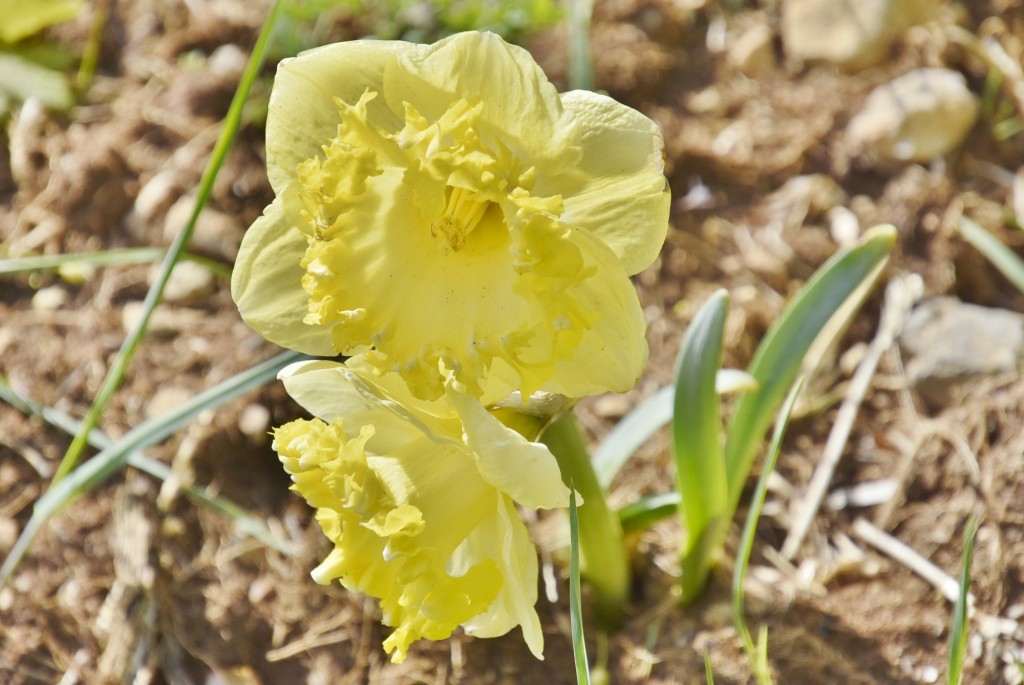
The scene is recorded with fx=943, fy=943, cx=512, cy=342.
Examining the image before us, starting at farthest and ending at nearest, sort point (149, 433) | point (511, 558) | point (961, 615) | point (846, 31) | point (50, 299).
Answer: point (846, 31)
point (50, 299)
point (149, 433)
point (961, 615)
point (511, 558)

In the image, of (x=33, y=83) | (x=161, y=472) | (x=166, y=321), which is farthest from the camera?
(x=33, y=83)

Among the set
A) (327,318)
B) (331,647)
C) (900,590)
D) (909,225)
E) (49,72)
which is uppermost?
(327,318)

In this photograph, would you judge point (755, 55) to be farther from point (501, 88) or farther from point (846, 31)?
point (501, 88)

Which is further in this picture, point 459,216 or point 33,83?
point 33,83

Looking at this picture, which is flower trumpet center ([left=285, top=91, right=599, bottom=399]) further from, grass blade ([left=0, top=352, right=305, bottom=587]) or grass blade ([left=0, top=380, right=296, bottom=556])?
grass blade ([left=0, top=380, right=296, bottom=556])

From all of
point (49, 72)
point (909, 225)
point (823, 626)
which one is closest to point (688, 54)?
point (909, 225)

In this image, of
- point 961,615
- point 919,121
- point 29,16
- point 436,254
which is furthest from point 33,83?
point 961,615

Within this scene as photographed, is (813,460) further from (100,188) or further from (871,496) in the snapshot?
(100,188)

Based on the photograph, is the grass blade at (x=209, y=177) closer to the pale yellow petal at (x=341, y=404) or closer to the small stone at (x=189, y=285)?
the pale yellow petal at (x=341, y=404)
